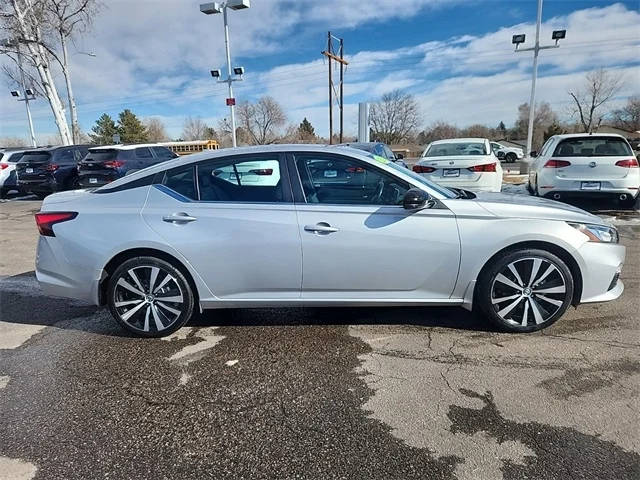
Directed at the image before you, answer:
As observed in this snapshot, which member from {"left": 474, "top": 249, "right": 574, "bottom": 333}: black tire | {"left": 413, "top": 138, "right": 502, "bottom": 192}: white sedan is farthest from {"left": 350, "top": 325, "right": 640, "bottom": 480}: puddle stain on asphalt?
{"left": 413, "top": 138, "right": 502, "bottom": 192}: white sedan

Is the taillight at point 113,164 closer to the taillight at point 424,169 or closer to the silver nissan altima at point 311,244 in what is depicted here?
the taillight at point 424,169

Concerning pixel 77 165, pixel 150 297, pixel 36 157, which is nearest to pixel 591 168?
pixel 150 297

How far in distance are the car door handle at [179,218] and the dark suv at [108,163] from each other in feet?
31.8

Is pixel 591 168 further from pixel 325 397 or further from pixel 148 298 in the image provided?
pixel 148 298

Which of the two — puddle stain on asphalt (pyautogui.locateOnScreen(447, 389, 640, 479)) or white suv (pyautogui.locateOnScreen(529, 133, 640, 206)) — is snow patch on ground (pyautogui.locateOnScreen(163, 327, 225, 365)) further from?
white suv (pyautogui.locateOnScreen(529, 133, 640, 206))

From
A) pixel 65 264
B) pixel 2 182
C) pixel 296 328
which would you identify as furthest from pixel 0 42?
pixel 296 328

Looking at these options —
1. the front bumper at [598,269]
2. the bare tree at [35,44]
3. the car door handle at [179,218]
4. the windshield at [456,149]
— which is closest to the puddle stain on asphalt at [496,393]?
the front bumper at [598,269]

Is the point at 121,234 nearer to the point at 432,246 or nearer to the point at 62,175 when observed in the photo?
the point at 432,246

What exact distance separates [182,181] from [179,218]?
1.15 feet

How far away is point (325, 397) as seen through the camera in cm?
272

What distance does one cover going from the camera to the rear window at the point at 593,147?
786 cm

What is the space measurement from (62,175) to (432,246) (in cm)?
1353

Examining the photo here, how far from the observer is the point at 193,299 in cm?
356

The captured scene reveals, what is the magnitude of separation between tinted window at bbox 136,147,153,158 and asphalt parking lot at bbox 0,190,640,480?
9890 millimetres
